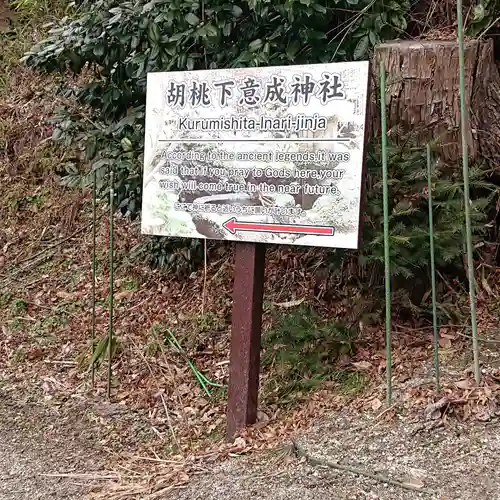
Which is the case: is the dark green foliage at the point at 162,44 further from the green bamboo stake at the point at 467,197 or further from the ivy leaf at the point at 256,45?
the green bamboo stake at the point at 467,197

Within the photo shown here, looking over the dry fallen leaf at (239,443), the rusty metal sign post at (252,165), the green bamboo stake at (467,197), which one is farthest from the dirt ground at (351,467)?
the rusty metal sign post at (252,165)

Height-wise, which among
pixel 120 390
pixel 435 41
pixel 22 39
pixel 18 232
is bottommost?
pixel 120 390

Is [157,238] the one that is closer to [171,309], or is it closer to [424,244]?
[171,309]

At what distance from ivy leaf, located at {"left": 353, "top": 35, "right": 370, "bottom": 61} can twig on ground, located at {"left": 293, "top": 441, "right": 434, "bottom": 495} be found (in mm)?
2482

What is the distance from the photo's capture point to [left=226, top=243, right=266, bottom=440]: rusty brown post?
369cm

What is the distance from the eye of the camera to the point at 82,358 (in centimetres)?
536

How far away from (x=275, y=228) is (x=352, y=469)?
119cm

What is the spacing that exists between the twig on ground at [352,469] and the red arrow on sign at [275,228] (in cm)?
102

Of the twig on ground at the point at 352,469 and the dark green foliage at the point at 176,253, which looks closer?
the twig on ground at the point at 352,469

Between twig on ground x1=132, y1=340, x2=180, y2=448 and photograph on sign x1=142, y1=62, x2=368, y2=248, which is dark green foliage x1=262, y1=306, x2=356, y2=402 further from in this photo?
photograph on sign x1=142, y1=62, x2=368, y2=248

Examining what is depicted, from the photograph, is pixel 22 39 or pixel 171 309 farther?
pixel 22 39

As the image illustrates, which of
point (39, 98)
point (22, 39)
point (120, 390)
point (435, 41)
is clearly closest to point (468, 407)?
point (435, 41)

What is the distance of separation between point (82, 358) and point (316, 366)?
6.82 ft

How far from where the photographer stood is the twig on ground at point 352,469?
2.87 m
